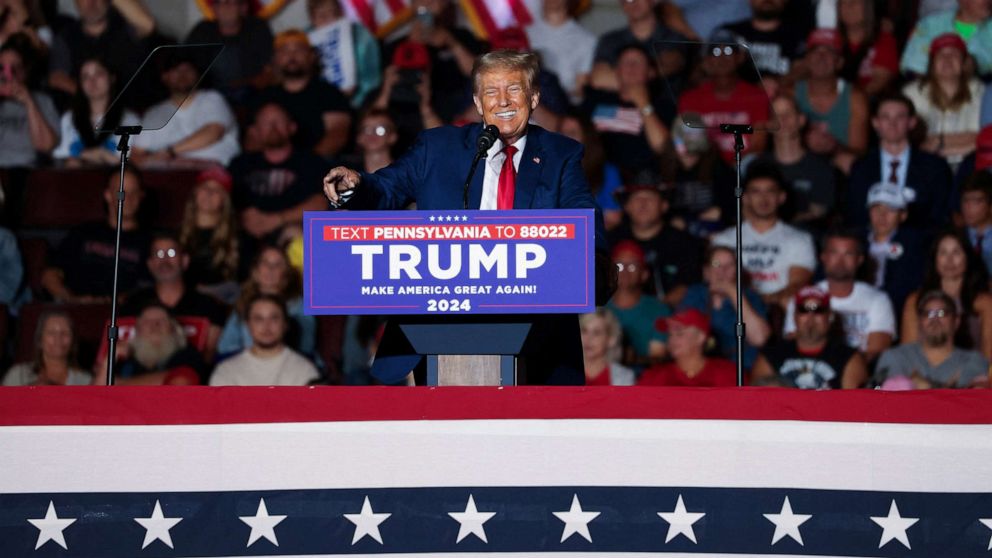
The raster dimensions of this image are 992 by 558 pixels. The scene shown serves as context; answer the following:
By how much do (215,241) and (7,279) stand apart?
36.9 inches

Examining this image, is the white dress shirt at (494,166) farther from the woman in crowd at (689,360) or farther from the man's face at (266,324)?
the man's face at (266,324)

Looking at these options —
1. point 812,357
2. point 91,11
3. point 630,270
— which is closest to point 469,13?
point 91,11

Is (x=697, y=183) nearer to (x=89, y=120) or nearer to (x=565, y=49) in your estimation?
(x=565, y=49)

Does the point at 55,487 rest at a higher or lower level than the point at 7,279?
lower

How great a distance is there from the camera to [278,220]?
7.34 metres

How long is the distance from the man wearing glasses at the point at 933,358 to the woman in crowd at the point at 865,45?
1.74 metres

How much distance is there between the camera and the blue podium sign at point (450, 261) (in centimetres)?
338

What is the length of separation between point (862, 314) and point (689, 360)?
2.88 feet

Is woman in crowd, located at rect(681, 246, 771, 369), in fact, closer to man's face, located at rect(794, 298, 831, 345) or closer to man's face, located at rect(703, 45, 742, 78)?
man's face, located at rect(794, 298, 831, 345)

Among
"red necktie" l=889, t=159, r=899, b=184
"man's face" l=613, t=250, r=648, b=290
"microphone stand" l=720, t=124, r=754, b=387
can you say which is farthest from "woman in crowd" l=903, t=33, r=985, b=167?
"microphone stand" l=720, t=124, r=754, b=387

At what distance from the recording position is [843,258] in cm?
671

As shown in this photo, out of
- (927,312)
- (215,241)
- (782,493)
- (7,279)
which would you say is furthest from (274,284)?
(782,493)

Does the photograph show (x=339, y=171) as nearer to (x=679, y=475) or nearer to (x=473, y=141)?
(x=473, y=141)

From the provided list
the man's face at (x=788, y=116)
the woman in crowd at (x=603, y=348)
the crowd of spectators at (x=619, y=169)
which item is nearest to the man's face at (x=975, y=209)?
the crowd of spectators at (x=619, y=169)
